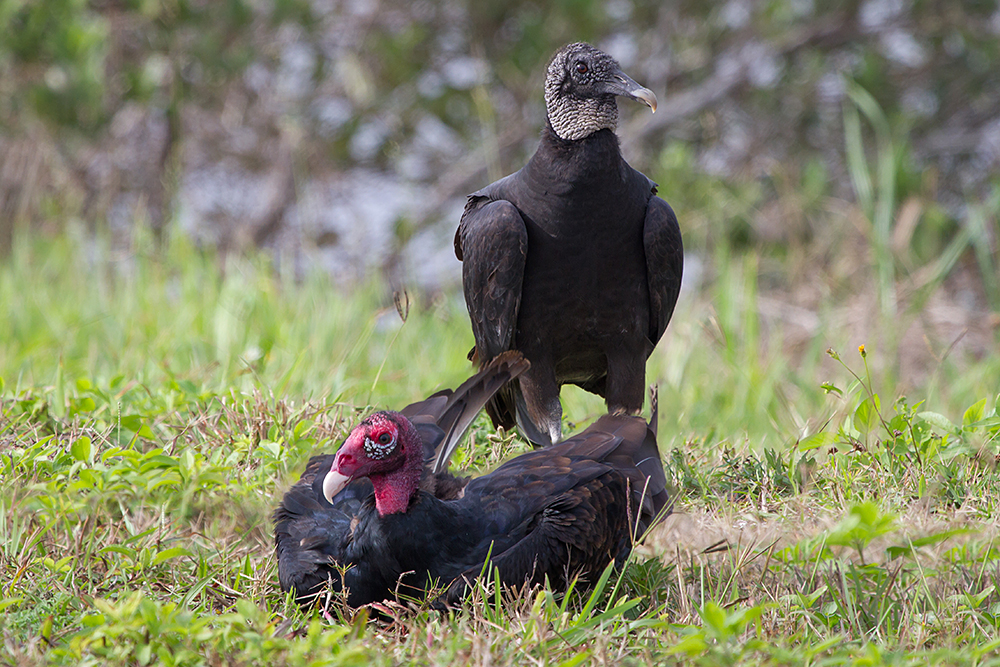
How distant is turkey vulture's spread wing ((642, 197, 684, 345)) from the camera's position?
9.33ft

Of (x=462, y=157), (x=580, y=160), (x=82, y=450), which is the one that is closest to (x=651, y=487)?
(x=580, y=160)

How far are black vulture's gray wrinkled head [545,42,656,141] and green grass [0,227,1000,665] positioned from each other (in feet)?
3.11

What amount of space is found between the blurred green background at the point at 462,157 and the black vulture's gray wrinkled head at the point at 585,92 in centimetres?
210

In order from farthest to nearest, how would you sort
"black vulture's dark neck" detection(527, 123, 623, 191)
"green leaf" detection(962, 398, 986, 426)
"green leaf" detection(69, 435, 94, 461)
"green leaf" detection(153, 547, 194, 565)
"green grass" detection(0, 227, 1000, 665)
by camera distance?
1. "black vulture's dark neck" detection(527, 123, 623, 191)
2. "green leaf" detection(962, 398, 986, 426)
3. "green leaf" detection(69, 435, 94, 461)
4. "green leaf" detection(153, 547, 194, 565)
5. "green grass" detection(0, 227, 1000, 665)

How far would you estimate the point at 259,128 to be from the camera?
7859 mm

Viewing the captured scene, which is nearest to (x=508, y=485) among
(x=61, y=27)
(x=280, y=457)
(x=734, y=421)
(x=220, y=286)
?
(x=280, y=457)

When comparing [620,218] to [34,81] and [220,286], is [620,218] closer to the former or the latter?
[220,286]

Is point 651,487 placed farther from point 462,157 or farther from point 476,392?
point 462,157

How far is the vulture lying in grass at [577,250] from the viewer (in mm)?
2789

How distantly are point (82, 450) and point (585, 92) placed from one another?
1729 mm

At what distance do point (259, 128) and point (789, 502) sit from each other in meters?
6.40

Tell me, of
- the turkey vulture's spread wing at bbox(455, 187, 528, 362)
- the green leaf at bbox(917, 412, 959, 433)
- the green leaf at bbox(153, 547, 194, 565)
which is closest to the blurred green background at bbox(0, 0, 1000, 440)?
the turkey vulture's spread wing at bbox(455, 187, 528, 362)

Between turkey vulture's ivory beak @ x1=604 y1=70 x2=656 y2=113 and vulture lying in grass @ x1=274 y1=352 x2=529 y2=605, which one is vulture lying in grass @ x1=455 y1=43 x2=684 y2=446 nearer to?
turkey vulture's ivory beak @ x1=604 y1=70 x2=656 y2=113

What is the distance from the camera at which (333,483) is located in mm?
2238
